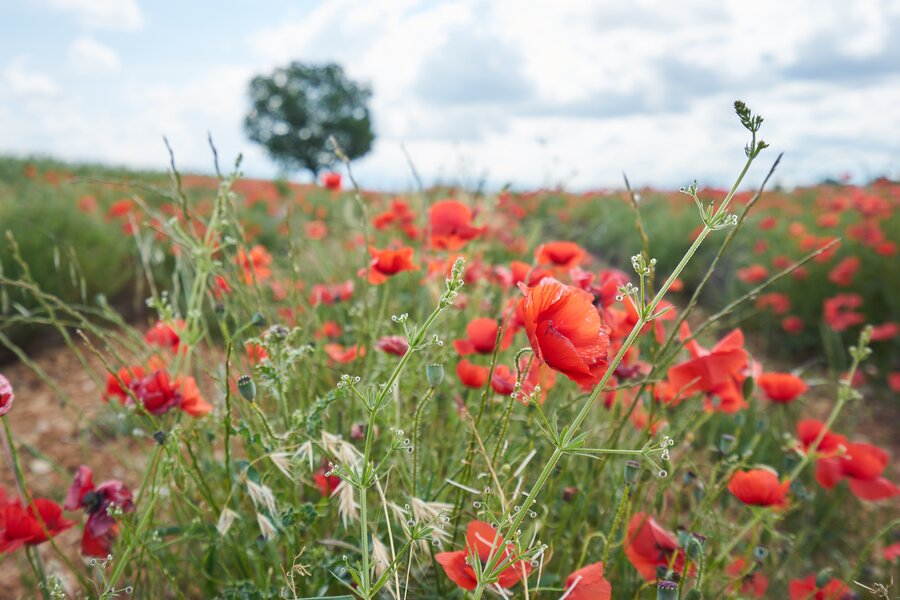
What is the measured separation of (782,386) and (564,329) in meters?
0.97

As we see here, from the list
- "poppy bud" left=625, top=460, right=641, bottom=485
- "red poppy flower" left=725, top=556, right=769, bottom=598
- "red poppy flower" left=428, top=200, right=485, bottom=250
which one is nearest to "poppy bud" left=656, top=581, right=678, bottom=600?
"poppy bud" left=625, top=460, right=641, bottom=485

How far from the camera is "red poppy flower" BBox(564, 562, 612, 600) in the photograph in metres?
0.90

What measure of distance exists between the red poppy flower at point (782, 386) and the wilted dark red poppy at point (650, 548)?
53 cm

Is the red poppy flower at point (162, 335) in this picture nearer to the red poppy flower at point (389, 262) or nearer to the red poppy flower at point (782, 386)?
the red poppy flower at point (389, 262)

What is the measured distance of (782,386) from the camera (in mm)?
1526

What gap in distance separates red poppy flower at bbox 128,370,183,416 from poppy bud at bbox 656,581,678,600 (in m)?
0.86

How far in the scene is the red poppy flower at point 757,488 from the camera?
115cm

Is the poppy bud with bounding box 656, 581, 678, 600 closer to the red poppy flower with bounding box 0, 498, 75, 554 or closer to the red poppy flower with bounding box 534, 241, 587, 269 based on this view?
the red poppy flower with bounding box 534, 241, 587, 269

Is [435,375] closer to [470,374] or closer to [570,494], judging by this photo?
[470,374]

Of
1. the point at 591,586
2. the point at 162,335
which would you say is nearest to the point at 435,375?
the point at 591,586

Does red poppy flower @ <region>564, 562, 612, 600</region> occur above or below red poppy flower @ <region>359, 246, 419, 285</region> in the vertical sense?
below

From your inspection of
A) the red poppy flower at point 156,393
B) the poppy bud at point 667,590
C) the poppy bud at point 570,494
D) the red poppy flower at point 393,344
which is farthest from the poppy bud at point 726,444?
the red poppy flower at point 156,393

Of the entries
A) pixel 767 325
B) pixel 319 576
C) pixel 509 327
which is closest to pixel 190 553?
pixel 319 576

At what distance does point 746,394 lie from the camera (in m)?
1.33
